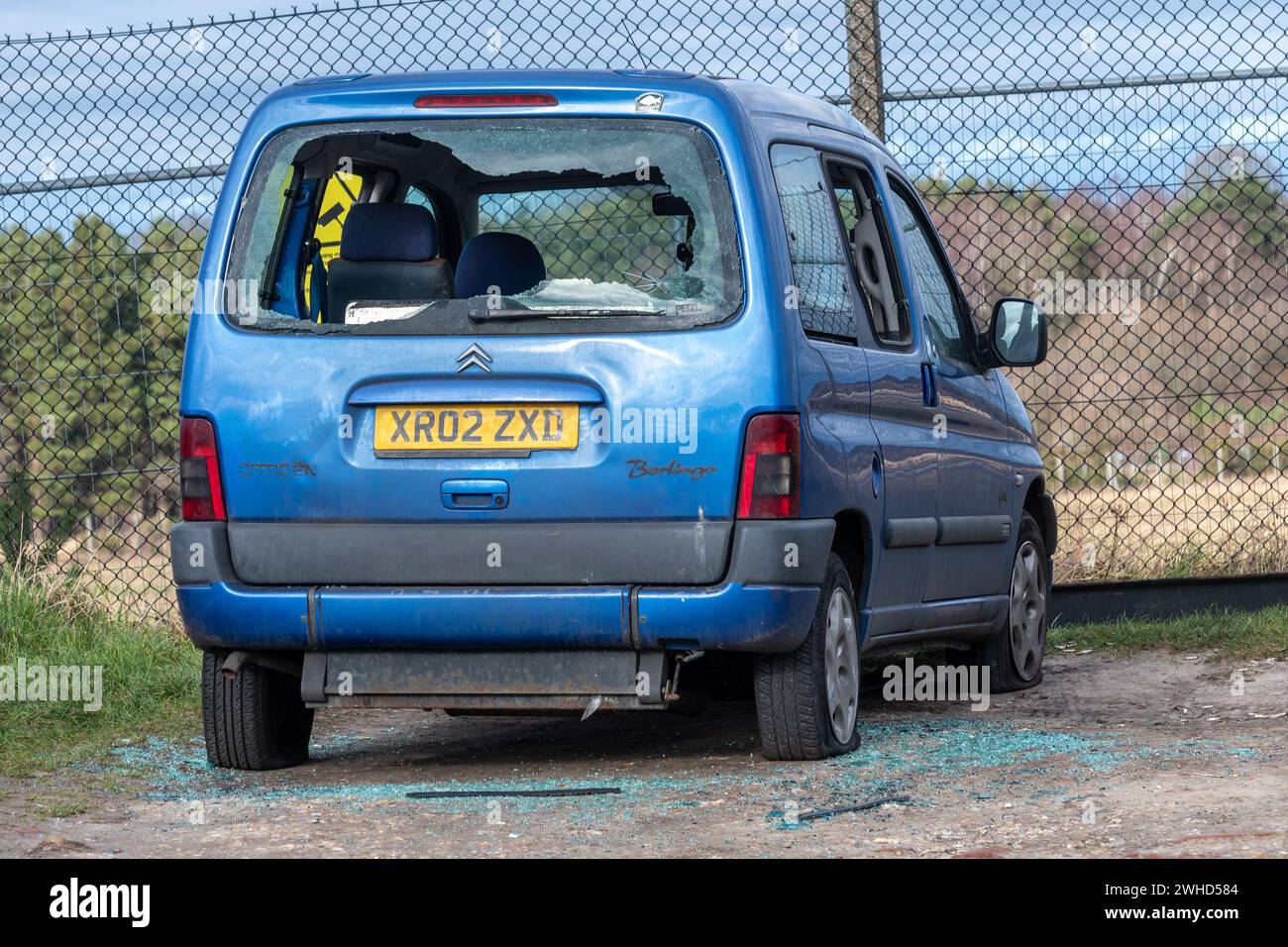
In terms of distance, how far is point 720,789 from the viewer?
5402 mm


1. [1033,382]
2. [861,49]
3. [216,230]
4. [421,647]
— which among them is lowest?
[1033,382]

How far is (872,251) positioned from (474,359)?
1.74m

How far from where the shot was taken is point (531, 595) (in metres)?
5.33

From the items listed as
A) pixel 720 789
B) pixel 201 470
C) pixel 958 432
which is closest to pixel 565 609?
pixel 720 789

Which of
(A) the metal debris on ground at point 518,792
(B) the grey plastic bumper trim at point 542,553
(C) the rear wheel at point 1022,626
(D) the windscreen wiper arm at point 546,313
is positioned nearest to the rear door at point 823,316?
(B) the grey plastic bumper trim at point 542,553

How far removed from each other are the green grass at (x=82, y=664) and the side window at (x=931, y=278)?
9.98 ft

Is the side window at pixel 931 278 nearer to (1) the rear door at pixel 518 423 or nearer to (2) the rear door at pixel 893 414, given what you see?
(2) the rear door at pixel 893 414

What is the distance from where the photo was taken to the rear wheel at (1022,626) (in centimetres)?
766

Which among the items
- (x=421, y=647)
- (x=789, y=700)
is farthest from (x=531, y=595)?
(x=789, y=700)

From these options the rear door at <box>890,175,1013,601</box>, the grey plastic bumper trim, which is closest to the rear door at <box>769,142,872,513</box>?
the grey plastic bumper trim

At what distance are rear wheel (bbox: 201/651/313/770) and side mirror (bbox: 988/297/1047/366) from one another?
2.86m

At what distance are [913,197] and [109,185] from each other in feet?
13.7

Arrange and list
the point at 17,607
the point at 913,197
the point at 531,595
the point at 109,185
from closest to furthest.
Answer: the point at 531,595 → the point at 913,197 → the point at 17,607 → the point at 109,185
